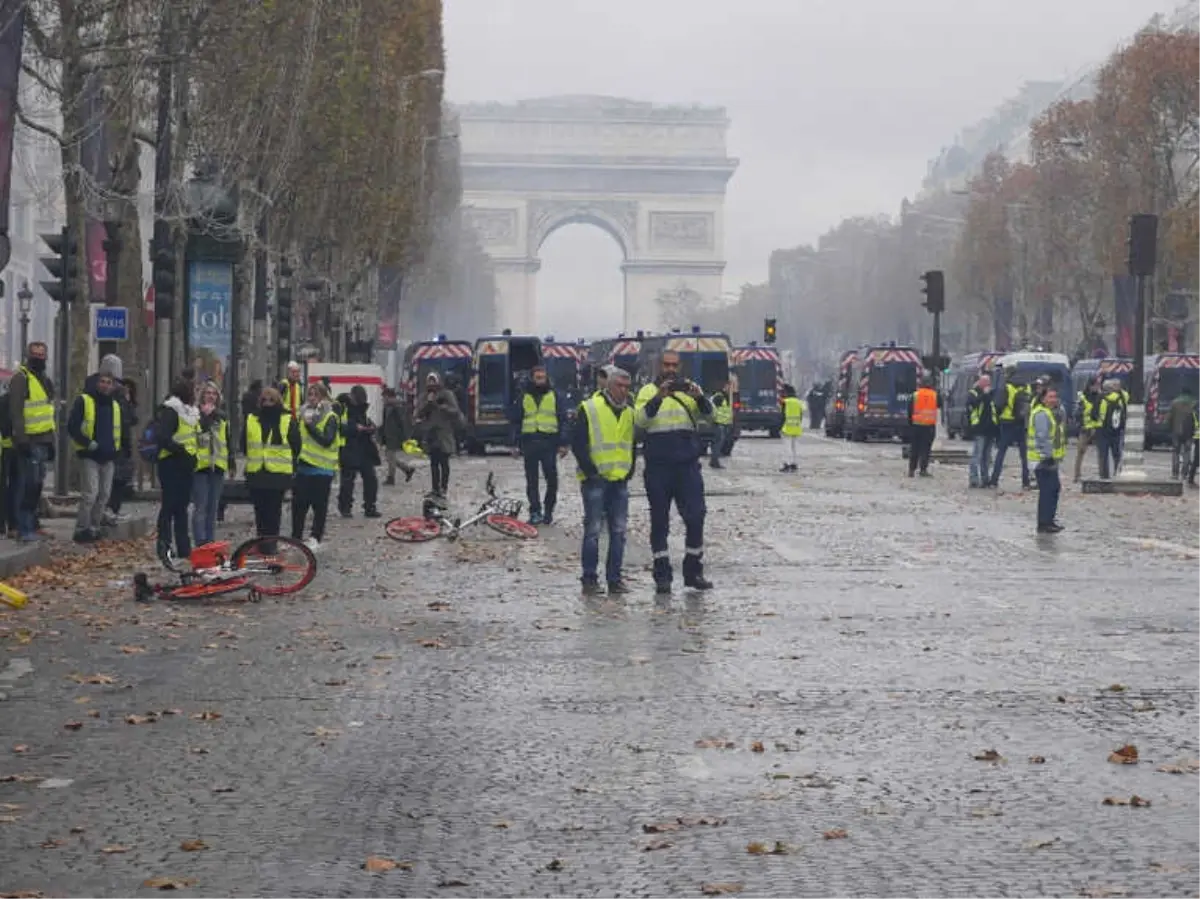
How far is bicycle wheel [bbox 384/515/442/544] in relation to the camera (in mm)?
25516

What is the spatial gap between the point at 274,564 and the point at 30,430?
539 centimetres

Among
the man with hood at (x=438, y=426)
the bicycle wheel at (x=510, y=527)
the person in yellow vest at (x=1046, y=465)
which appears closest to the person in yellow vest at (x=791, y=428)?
the man with hood at (x=438, y=426)

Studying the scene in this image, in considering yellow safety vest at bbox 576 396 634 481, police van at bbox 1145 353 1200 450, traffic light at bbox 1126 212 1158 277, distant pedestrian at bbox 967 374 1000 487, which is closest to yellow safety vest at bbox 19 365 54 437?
yellow safety vest at bbox 576 396 634 481

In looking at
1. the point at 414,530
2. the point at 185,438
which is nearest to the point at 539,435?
the point at 414,530

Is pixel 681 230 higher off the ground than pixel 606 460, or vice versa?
pixel 681 230

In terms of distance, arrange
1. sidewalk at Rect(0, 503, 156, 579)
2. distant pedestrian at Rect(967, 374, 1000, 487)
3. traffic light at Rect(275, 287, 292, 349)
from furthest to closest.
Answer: traffic light at Rect(275, 287, 292, 349) → distant pedestrian at Rect(967, 374, 1000, 487) → sidewalk at Rect(0, 503, 156, 579)

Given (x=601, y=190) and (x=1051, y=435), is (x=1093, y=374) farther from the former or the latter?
(x=601, y=190)

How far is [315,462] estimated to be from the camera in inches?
995

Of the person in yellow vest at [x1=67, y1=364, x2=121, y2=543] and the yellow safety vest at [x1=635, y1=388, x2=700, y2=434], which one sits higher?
the yellow safety vest at [x1=635, y1=388, x2=700, y2=434]

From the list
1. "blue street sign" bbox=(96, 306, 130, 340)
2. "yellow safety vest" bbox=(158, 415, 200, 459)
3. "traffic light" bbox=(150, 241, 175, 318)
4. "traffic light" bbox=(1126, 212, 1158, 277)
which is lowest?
"yellow safety vest" bbox=(158, 415, 200, 459)

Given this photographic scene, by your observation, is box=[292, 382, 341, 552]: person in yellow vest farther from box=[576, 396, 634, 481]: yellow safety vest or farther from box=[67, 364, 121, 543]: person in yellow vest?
box=[576, 396, 634, 481]: yellow safety vest

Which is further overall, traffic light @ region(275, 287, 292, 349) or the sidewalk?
traffic light @ region(275, 287, 292, 349)

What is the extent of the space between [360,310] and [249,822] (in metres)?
68.8

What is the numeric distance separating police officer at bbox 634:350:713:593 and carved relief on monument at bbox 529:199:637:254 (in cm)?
14784
